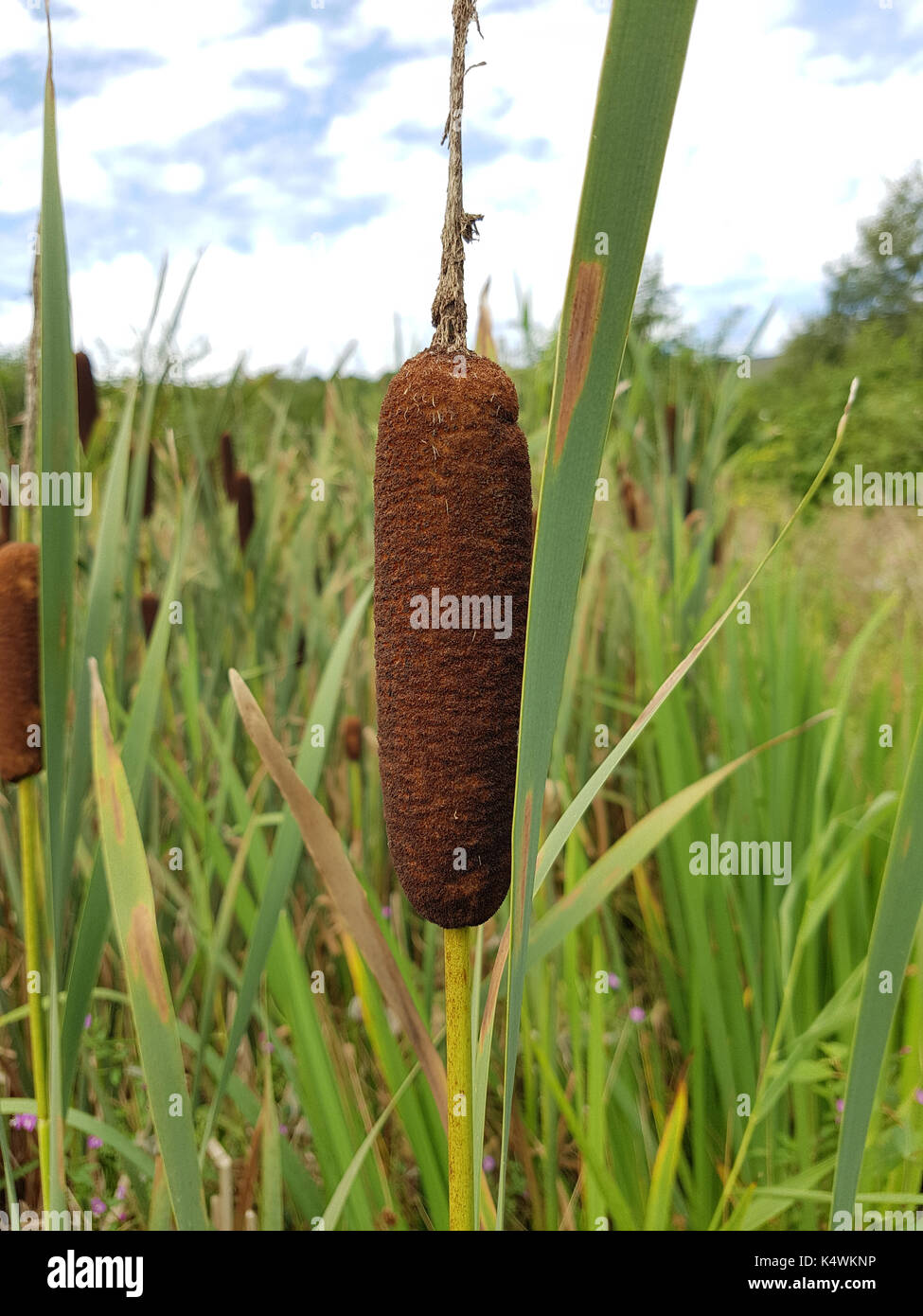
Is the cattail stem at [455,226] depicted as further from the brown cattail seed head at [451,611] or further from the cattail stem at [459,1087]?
the cattail stem at [459,1087]

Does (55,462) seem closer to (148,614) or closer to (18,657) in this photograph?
(18,657)

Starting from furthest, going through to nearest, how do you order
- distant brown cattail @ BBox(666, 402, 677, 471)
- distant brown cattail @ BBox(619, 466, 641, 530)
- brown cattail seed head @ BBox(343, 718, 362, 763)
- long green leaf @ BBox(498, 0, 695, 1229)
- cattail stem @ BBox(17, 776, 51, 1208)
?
1. distant brown cattail @ BBox(666, 402, 677, 471)
2. distant brown cattail @ BBox(619, 466, 641, 530)
3. brown cattail seed head @ BBox(343, 718, 362, 763)
4. cattail stem @ BBox(17, 776, 51, 1208)
5. long green leaf @ BBox(498, 0, 695, 1229)

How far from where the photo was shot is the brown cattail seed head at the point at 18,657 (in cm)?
65

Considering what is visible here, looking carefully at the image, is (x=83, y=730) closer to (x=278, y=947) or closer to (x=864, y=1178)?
(x=278, y=947)

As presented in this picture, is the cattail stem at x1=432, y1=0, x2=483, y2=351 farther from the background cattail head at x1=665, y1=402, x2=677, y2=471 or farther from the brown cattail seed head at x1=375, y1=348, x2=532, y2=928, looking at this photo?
the background cattail head at x1=665, y1=402, x2=677, y2=471

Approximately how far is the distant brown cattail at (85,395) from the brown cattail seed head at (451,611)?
66 cm

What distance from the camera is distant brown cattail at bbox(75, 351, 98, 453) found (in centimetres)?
94

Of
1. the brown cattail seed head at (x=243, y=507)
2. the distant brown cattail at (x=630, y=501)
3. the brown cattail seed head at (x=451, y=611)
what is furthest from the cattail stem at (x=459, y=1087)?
the distant brown cattail at (x=630, y=501)

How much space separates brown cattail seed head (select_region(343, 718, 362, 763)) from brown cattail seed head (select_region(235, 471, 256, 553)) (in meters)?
0.36

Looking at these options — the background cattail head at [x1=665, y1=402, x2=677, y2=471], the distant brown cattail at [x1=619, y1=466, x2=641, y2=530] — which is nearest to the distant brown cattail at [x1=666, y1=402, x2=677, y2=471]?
the background cattail head at [x1=665, y1=402, x2=677, y2=471]

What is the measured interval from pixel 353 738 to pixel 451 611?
3.01ft

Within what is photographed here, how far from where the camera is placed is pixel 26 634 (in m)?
0.66
